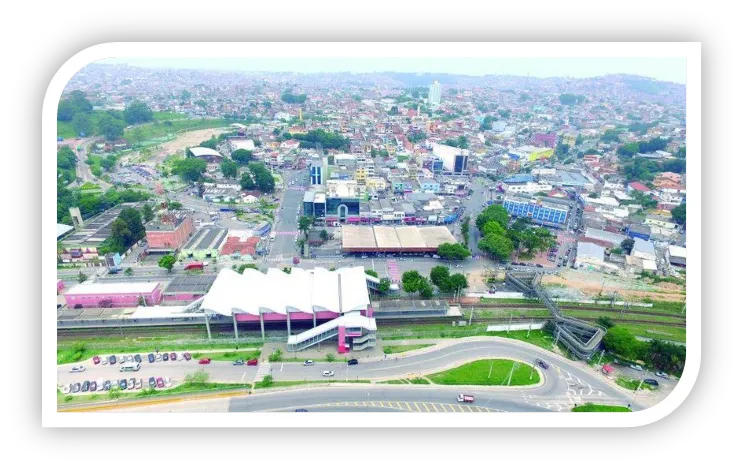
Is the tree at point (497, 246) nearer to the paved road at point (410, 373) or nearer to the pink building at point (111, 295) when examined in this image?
the paved road at point (410, 373)

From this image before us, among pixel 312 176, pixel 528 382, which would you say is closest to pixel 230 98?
pixel 312 176

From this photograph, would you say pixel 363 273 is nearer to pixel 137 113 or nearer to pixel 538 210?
pixel 538 210

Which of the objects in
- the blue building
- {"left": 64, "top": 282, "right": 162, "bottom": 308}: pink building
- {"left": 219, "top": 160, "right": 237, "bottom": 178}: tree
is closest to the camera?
{"left": 64, "top": 282, "right": 162, "bottom": 308}: pink building

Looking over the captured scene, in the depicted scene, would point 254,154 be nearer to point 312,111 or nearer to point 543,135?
point 312,111

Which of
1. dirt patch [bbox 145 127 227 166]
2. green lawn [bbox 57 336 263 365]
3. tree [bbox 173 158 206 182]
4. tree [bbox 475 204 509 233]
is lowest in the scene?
green lawn [bbox 57 336 263 365]

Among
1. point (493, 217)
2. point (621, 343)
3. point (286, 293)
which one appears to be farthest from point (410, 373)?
point (493, 217)

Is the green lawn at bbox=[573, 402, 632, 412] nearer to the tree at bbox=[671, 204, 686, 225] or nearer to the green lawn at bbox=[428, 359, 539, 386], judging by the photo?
the green lawn at bbox=[428, 359, 539, 386]

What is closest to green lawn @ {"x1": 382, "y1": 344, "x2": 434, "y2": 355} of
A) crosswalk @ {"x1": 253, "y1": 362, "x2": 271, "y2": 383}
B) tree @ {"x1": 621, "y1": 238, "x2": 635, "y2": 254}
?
crosswalk @ {"x1": 253, "y1": 362, "x2": 271, "y2": 383}
